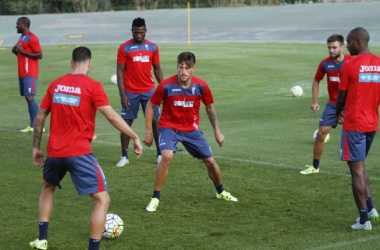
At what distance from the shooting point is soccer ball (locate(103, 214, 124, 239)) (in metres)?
8.41

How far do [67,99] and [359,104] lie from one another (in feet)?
11.4

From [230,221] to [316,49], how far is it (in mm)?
31690

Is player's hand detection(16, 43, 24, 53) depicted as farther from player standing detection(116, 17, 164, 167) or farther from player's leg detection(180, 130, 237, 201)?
player's leg detection(180, 130, 237, 201)

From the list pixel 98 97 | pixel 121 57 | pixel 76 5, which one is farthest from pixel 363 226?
pixel 76 5

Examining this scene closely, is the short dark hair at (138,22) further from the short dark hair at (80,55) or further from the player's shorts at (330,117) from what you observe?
the short dark hair at (80,55)

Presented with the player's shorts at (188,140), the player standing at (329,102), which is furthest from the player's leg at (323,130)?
the player's shorts at (188,140)

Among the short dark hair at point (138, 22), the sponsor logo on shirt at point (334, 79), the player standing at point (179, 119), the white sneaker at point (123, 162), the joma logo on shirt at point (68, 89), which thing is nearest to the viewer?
the joma logo on shirt at point (68, 89)

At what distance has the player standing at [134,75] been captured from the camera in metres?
13.2

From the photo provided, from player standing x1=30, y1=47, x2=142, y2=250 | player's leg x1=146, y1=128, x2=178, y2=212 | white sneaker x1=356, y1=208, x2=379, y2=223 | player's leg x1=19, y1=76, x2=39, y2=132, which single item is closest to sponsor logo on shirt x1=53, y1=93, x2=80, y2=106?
player standing x1=30, y1=47, x2=142, y2=250

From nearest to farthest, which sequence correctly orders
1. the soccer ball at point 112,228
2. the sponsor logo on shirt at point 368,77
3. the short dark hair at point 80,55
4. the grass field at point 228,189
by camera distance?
the short dark hair at point 80,55, the soccer ball at point 112,228, the grass field at point 228,189, the sponsor logo on shirt at point 368,77

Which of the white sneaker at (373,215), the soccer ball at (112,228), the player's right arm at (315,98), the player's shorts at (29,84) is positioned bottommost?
the white sneaker at (373,215)

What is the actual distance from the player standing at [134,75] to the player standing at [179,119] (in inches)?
120

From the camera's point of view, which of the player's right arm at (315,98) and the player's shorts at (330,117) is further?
the player's right arm at (315,98)

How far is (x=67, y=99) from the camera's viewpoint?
24.5 ft
